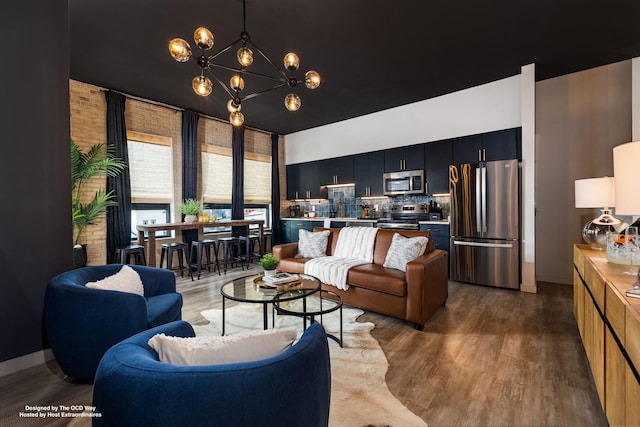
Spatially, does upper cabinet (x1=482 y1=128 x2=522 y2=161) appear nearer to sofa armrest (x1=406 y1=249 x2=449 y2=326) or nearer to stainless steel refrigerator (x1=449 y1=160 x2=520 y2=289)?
stainless steel refrigerator (x1=449 y1=160 x2=520 y2=289)

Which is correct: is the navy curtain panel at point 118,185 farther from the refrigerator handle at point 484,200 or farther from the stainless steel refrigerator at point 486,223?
the refrigerator handle at point 484,200

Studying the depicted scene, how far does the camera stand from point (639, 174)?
1141 millimetres

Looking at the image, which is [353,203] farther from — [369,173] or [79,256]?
[79,256]

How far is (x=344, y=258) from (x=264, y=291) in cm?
157

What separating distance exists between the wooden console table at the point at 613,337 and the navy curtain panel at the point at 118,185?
5782 mm

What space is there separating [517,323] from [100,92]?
6622mm

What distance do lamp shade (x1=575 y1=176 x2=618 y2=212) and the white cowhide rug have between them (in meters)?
2.20

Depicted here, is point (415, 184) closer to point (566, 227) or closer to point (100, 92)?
point (566, 227)

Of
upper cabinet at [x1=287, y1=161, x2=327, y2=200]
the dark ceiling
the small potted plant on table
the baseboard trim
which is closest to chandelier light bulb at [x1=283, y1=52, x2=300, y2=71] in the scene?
the dark ceiling

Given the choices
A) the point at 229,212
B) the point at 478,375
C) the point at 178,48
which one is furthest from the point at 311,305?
the point at 229,212

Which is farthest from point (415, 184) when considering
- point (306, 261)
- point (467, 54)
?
point (306, 261)

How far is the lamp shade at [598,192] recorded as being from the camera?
2.42 m

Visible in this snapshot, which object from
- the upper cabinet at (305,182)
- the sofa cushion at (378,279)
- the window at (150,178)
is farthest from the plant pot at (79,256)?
the upper cabinet at (305,182)

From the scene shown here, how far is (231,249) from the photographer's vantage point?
6020 mm
